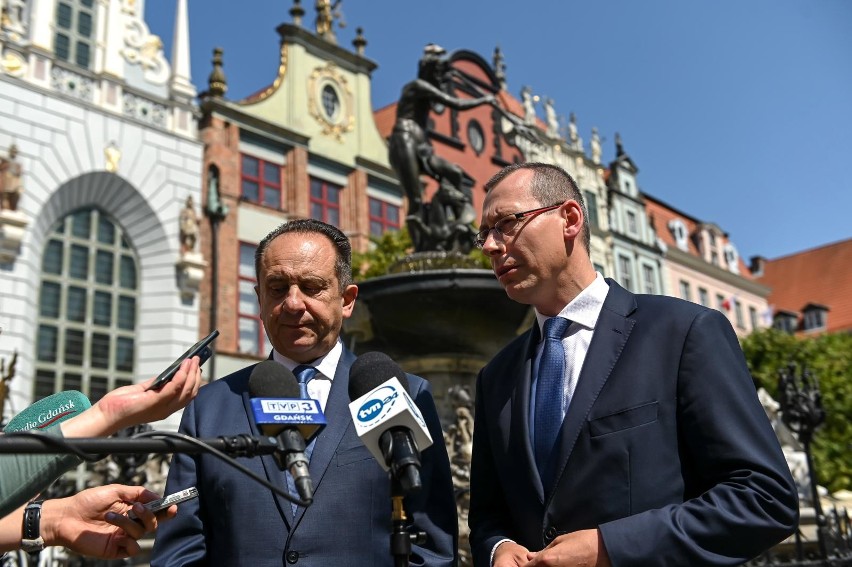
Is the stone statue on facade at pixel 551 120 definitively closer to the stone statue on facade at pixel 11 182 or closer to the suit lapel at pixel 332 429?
the stone statue on facade at pixel 11 182

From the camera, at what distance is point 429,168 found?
10.5 metres

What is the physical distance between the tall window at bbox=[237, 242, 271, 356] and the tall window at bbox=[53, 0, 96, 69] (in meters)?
6.43

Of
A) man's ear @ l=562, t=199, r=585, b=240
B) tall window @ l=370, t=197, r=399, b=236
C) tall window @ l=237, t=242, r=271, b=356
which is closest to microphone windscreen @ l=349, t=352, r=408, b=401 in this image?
man's ear @ l=562, t=199, r=585, b=240

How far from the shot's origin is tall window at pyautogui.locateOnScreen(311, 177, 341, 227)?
2673 cm

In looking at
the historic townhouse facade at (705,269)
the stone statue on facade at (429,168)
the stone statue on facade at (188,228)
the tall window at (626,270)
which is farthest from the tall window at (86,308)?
the historic townhouse facade at (705,269)

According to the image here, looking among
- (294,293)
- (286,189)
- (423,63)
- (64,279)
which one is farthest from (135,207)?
(294,293)

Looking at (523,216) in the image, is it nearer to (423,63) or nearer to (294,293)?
(294,293)

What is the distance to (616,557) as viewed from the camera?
240 centimetres

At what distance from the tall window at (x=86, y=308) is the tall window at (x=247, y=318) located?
9.44ft

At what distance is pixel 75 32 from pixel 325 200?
28.2 feet

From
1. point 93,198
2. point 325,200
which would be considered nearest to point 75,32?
point 93,198

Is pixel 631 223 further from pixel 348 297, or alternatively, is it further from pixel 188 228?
pixel 348 297

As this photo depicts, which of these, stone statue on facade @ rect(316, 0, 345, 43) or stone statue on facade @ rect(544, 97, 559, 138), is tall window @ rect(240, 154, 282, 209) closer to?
stone statue on facade @ rect(316, 0, 345, 43)

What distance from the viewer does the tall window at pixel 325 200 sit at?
87.7 feet
